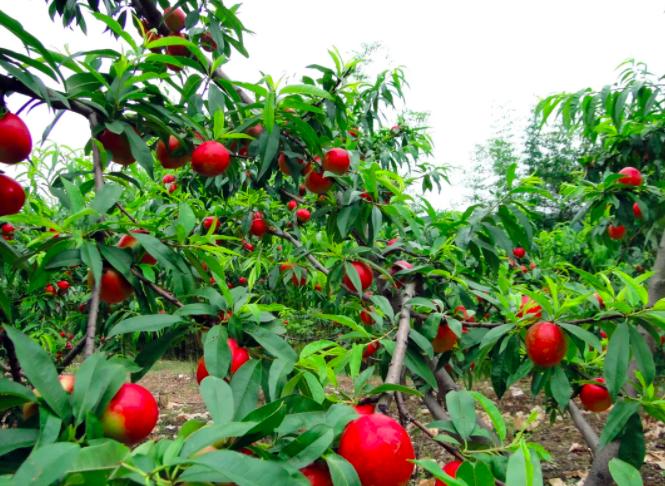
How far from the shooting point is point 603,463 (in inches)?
56.4

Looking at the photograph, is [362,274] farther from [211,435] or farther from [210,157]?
[211,435]

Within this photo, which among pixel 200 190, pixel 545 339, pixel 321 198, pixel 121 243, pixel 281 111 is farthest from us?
pixel 200 190

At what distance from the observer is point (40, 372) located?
1.46 ft

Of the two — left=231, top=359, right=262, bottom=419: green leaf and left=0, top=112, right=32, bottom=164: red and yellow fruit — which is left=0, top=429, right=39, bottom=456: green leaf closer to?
left=231, top=359, right=262, bottom=419: green leaf

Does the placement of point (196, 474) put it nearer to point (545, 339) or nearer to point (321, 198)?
point (545, 339)

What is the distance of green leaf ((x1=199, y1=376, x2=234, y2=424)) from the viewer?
0.42m

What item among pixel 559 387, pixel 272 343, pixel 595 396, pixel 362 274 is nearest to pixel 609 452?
pixel 595 396

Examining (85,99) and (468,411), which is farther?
(85,99)

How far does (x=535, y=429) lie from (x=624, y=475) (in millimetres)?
3301

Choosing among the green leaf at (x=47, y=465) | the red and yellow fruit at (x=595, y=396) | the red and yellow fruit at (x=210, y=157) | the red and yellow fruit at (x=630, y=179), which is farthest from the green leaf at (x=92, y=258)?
the red and yellow fruit at (x=630, y=179)

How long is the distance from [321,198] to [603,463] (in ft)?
3.99

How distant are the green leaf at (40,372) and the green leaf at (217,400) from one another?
128 millimetres

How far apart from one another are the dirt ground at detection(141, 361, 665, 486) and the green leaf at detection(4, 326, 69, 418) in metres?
2.09

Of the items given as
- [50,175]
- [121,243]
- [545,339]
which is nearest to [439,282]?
[545,339]
